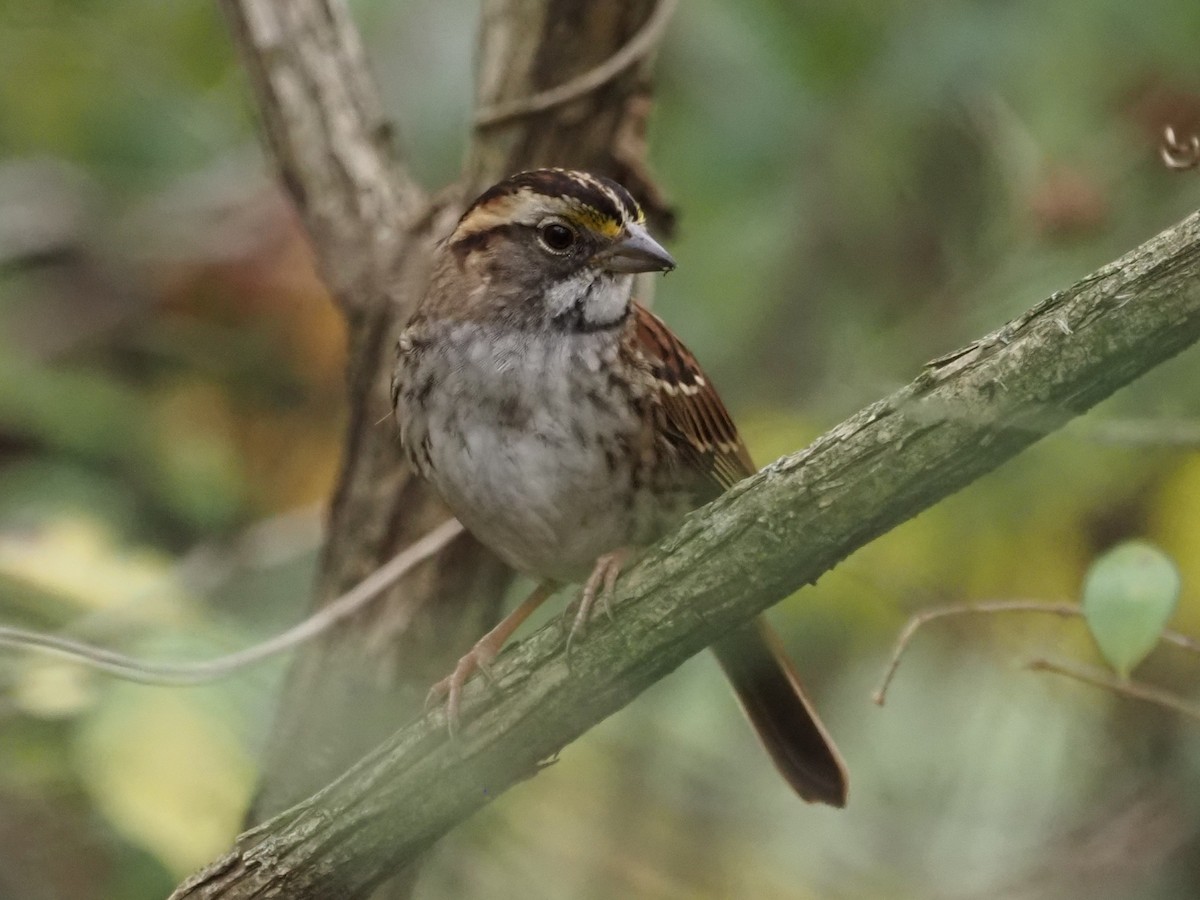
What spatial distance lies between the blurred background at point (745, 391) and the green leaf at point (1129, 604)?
123cm

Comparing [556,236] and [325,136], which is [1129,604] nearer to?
[556,236]

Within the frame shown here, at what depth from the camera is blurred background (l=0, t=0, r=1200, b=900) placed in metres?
4.00

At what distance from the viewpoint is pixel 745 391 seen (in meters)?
4.91

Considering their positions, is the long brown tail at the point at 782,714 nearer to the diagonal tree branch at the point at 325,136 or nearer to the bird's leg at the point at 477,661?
the bird's leg at the point at 477,661

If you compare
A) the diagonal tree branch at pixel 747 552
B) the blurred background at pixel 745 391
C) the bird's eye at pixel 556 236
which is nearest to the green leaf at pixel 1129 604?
the diagonal tree branch at pixel 747 552

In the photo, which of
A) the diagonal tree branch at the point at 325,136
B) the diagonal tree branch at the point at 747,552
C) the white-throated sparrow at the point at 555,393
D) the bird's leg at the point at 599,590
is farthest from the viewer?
the diagonal tree branch at the point at 325,136

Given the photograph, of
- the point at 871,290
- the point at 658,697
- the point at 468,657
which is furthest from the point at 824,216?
the point at 468,657

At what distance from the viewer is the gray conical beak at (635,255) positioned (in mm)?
2875

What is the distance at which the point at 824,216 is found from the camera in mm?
5016

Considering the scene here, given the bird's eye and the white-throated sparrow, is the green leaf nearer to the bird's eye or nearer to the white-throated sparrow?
the white-throated sparrow

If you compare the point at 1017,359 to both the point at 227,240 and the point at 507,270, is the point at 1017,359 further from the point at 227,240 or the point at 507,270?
the point at 227,240

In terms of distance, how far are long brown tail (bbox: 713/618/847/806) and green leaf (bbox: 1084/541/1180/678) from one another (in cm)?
88

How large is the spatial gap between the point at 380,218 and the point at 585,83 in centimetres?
50

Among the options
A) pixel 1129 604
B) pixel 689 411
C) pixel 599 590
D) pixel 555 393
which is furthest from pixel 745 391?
pixel 1129 604
